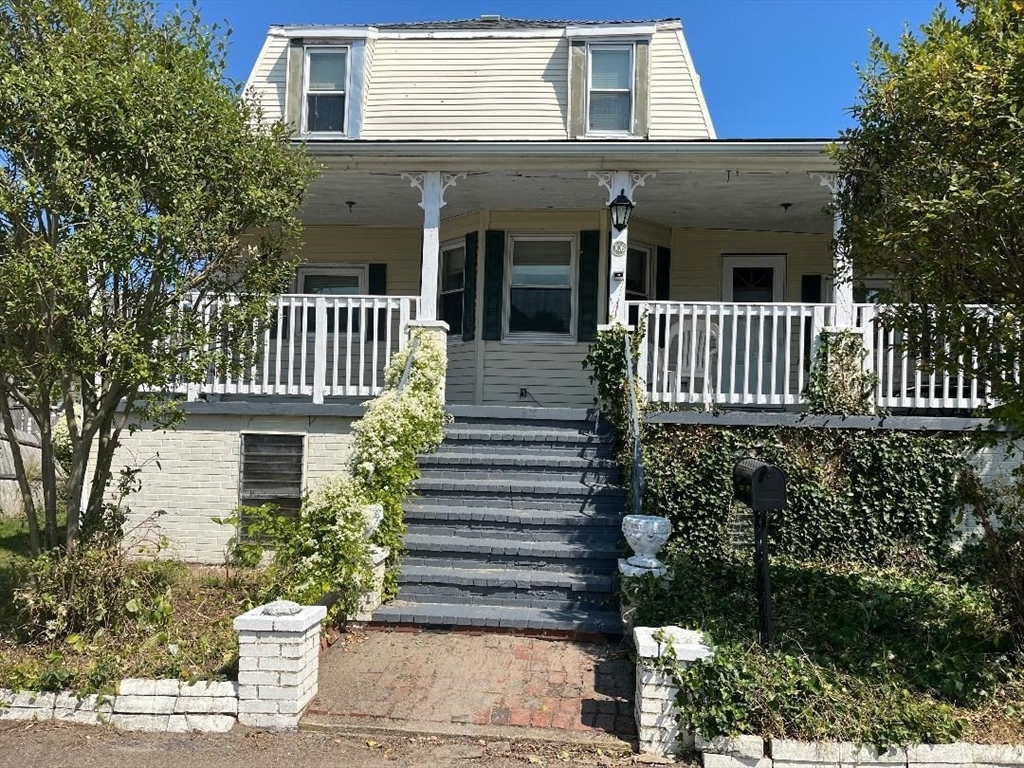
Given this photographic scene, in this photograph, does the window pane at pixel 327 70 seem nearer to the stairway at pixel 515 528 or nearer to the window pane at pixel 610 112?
the window pane at pixel 610 112

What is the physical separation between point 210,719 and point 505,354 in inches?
261

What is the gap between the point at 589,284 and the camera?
9.77m

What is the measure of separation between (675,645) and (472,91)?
9.41 metres

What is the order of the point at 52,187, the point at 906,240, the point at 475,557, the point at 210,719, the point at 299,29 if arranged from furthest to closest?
the point at 299,29, the point at 475,557, the point at 52,187, the point at 906,240, the point at 210,719

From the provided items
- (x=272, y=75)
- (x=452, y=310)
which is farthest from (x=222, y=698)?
(x=272, y=75)

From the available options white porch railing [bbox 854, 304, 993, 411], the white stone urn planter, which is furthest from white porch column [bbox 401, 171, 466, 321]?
white porch railing [bbox 854, 304, 993, 411]

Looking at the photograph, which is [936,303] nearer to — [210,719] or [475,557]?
[475,557]

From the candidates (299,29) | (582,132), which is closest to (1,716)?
(582,132)

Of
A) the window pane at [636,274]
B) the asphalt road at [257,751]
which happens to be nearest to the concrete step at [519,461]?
the asphalt road at [257,751]

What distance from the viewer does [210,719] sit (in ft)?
12.7

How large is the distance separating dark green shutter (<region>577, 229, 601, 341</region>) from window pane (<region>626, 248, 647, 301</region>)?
670mm

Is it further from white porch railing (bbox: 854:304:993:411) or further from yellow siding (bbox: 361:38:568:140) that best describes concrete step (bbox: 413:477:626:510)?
yellow siding (bbox: 361:38:568:140)

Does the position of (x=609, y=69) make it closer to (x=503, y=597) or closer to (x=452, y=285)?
(x=452, y=285)

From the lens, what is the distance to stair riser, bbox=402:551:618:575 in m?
5.78
